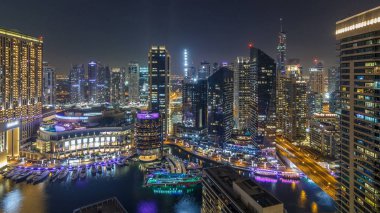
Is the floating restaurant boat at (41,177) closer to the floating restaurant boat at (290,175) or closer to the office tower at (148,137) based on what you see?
the office tower at (148,137)

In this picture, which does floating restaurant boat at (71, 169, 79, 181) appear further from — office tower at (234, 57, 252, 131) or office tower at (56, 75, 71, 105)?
office tower at (56, 75, 71, 105)

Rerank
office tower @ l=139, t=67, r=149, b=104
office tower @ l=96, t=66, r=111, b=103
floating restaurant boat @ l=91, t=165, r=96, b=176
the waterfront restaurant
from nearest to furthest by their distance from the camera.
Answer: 1. floating restaurant boat @ l=91, t=165, r=96, b=176
2. the waterfront restaurant
3. office tower @ l=139, t=67, r=149, b=104
4. office tower @ l=96, t=66, r=111, b=103

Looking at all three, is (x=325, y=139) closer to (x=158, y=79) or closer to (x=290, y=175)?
(x=290, y=175)

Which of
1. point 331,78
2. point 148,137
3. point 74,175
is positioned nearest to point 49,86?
point 148,137

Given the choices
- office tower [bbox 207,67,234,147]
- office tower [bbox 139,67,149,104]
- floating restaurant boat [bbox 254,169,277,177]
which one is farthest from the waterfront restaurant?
office tower [bbox 139,67,149,104]

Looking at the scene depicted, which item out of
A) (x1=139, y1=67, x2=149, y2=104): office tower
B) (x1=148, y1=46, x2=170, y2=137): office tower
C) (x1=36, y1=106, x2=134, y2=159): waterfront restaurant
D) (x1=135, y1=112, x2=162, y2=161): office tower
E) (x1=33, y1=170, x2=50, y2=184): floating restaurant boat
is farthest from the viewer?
(x1=139, y1=67, x2=149, y2=104): office tower

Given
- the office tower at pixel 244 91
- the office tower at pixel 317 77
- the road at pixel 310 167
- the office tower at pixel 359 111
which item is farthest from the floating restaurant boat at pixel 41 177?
the office tower at pixel 317 77

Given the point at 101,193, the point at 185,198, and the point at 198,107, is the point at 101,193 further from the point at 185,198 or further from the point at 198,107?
the point at 198,107
